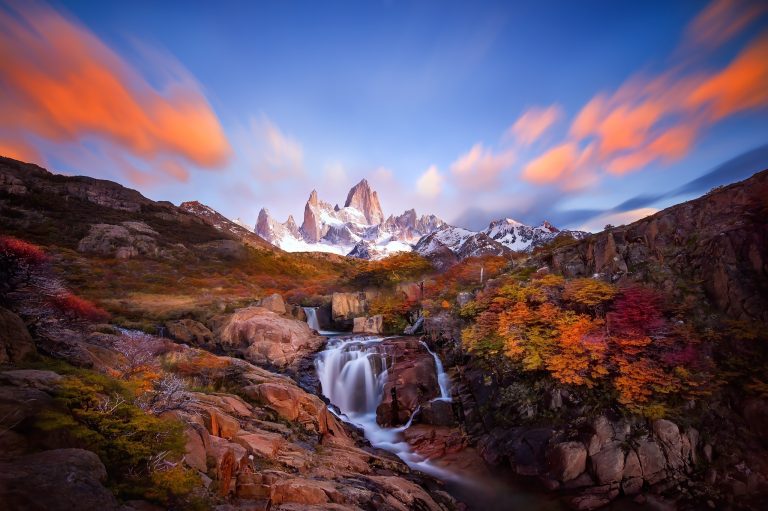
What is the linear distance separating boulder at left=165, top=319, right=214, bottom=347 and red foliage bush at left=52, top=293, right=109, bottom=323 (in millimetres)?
4799

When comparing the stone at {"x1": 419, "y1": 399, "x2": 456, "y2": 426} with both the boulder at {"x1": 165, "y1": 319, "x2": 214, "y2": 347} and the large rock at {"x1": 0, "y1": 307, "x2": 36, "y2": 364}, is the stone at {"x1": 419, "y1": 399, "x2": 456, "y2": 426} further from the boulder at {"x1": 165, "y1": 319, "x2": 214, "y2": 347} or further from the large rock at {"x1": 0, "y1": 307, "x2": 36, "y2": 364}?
the boulder at {"x1": 165, "y1": 319, "x2": 214, "y2": 347}

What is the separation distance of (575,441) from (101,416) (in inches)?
652

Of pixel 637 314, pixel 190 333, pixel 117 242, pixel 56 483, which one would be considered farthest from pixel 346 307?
pixel 117 242

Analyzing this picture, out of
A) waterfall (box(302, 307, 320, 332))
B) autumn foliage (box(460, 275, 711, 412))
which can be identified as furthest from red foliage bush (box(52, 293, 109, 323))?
autumn foliage (box(460, 275, 711, 412))

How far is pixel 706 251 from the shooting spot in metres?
17.3

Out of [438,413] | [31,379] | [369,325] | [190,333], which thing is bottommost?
[438,413]

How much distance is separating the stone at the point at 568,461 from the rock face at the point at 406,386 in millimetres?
8417

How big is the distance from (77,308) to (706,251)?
3507 cm

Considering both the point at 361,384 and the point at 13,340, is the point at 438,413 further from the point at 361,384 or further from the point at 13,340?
the point at 13,340

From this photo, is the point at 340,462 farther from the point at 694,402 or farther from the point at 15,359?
the point at 694,402

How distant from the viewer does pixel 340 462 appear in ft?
40.1

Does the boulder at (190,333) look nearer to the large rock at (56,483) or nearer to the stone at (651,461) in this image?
the large rock at (56,483)

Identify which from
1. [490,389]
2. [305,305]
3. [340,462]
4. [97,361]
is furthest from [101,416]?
[305,305]

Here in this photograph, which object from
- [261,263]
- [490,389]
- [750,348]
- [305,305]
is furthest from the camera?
[261,263]
